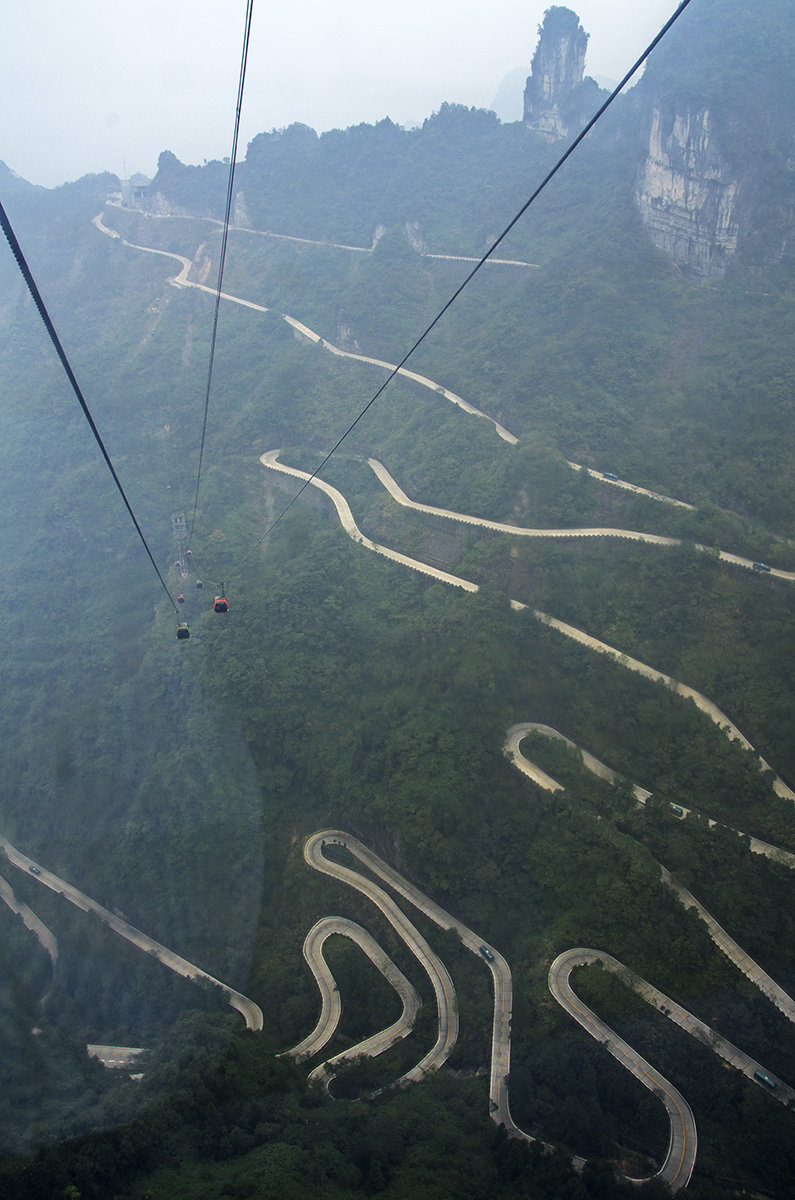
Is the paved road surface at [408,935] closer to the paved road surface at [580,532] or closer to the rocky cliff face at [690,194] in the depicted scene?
the paved road surface at [580,532]

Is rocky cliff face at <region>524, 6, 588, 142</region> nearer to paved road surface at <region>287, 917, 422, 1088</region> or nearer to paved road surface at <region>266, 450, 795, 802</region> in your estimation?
paved road surface at <region>266, 450, 795, 802</region>

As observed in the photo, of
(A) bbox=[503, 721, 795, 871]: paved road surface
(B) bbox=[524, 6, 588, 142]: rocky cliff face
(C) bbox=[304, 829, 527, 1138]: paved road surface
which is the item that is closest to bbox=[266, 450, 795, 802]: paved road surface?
(A) bbox=[503, 721, 795, 871]: paved road surface

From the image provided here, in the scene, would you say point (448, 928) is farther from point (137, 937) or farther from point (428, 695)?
point (137, 937)

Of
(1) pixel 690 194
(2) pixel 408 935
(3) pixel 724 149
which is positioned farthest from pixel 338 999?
(3) pixel 724 149

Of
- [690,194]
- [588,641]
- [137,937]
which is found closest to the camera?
[588,641]

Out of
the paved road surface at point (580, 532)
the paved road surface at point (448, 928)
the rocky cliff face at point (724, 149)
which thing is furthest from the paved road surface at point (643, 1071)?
the rocky cliff face at point (724, 149)
